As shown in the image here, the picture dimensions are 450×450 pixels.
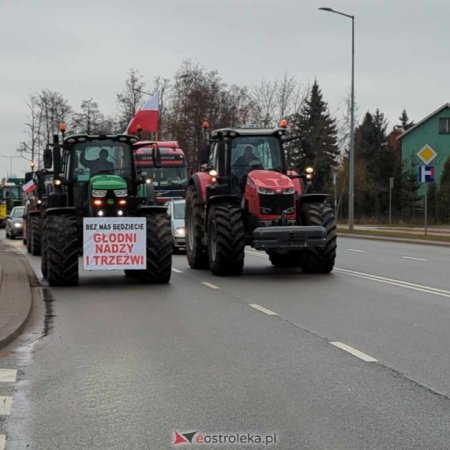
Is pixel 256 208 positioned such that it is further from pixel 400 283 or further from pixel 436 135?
pixel 436 135

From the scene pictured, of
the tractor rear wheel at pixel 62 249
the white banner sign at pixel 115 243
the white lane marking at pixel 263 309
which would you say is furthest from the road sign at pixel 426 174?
the white lane marking at pixel 263 309

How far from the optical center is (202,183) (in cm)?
1809

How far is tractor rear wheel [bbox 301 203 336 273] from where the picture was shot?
15852mm

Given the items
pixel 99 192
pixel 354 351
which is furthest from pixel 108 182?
pixel 354 351

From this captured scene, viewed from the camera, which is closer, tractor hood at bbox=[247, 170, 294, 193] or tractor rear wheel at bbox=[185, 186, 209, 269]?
tractor hood at bbox=[247, 170, 294, 193]

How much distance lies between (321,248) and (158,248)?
141 inches

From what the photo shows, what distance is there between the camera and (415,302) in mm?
11914

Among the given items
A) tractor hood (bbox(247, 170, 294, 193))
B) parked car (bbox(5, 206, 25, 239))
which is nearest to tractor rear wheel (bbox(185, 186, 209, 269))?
tractor hood (bbox(247, 170, 294, 193))

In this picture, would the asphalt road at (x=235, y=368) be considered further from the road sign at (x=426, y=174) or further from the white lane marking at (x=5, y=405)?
the road sign at (x=426, y=174)

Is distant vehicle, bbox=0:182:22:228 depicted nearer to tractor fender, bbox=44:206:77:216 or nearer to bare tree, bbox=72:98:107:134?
bare tree, bbox=72:98:107:134

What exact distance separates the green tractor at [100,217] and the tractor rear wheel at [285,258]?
11.5 ft

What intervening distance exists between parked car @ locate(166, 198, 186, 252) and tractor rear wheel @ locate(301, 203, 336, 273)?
7.70m

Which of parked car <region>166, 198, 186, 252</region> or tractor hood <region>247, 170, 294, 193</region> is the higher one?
tractor hood <region>247, 170, 294, 193</region>

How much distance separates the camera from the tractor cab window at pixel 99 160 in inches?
623
